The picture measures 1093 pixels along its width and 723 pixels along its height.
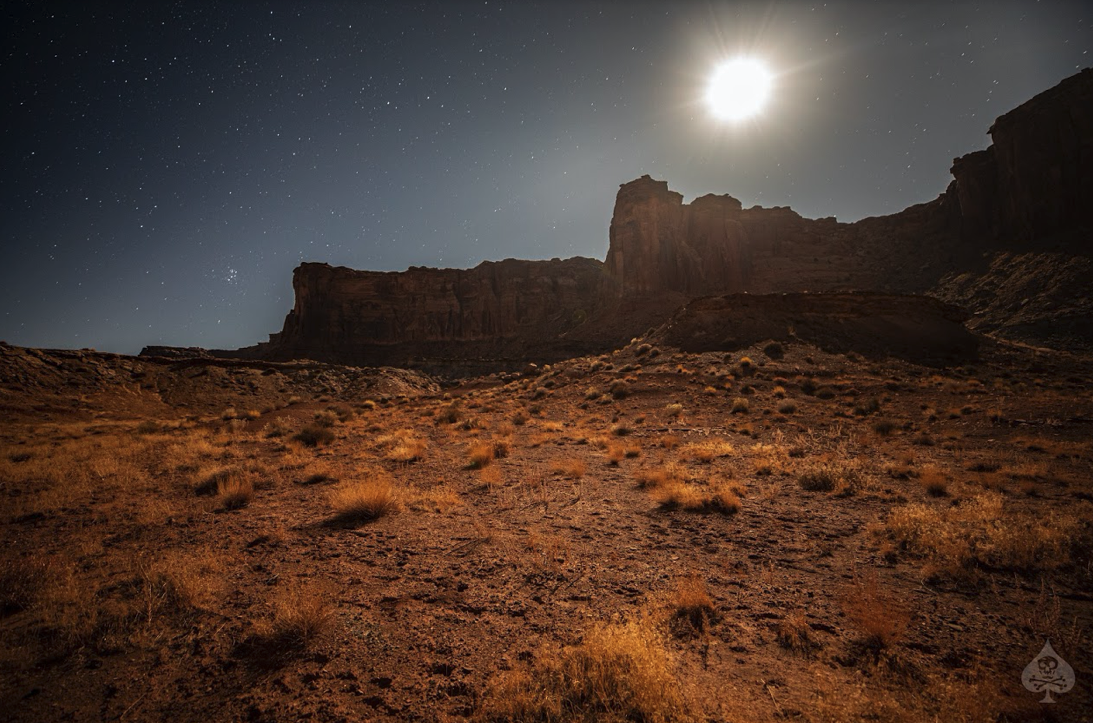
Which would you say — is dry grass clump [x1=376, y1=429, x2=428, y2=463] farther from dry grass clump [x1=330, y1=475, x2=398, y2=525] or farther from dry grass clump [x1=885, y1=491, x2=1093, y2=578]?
dry grass clump [x1=885, y1=491, x2=1093, y2=578]

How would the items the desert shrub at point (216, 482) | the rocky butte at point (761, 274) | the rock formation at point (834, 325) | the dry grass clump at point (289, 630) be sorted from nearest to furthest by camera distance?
1. the dry grass clump at point (289, 630)
2. the desert shrub at point (216, 482)
3. the rock formation at point (834, 325)
4. the rocky butte at point (761, 274)

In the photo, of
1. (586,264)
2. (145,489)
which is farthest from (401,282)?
(145,489)

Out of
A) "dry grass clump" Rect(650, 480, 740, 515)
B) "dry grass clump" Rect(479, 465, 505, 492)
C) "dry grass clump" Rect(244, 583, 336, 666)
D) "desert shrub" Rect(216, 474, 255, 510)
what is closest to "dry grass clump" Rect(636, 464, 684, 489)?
"dry grass clump" Rect(650, 480, 740, 515)

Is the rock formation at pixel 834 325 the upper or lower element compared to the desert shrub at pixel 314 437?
upper

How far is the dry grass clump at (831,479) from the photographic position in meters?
7.45

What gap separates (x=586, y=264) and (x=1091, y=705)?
105 m

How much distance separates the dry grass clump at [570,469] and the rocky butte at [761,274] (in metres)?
24.4

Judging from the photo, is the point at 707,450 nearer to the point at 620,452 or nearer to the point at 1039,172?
the point at 620,452

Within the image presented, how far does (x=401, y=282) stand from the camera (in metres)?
98.8

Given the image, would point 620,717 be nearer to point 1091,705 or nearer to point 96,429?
point 1091,705

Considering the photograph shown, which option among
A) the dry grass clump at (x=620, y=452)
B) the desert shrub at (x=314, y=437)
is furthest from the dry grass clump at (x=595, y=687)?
the desert shrub at (x=314, y=437)

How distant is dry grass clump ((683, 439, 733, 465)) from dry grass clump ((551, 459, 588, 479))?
122 inches

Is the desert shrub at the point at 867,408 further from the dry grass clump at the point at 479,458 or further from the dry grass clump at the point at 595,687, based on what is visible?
the dry grass clump at the point at 595,687

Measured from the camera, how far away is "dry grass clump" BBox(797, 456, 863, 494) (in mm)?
7445
